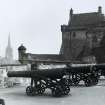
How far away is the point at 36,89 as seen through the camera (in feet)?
44.5

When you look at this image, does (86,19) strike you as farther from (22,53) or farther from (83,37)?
(22,53)

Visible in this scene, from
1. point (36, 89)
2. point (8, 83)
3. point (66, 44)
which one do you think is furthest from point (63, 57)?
point (36, 89)

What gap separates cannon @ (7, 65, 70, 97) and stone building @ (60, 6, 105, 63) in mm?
29415

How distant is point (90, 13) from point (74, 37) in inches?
210

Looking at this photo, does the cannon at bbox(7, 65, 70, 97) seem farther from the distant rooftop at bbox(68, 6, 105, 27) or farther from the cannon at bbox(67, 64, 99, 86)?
the distant rooftop at bbox(68, 6, 105, 27)

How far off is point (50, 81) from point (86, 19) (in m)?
36.9

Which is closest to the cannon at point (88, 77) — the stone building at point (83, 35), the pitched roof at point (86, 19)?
the stone building at point (83, 35)

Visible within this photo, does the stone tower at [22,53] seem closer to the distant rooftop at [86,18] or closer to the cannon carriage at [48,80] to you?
the cannon carriage at [48,80]

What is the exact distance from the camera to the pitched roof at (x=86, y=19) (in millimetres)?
48094

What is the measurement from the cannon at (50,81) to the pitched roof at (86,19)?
34.4 m

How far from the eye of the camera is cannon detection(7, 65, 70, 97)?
Result: 1299 cm

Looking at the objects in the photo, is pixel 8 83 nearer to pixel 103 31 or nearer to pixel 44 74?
pixel 44 74

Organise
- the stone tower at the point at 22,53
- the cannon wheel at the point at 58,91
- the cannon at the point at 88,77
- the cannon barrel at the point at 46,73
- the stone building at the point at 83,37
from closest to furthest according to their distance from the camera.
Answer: the cannon wheel at the point at 58,91
the cannon barrel at the point at 46,73
the cannon at the point at 88,77
the stone tower at the point at 22,53
the stone building at the point at 83,37

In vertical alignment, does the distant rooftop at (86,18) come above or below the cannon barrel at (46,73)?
above
